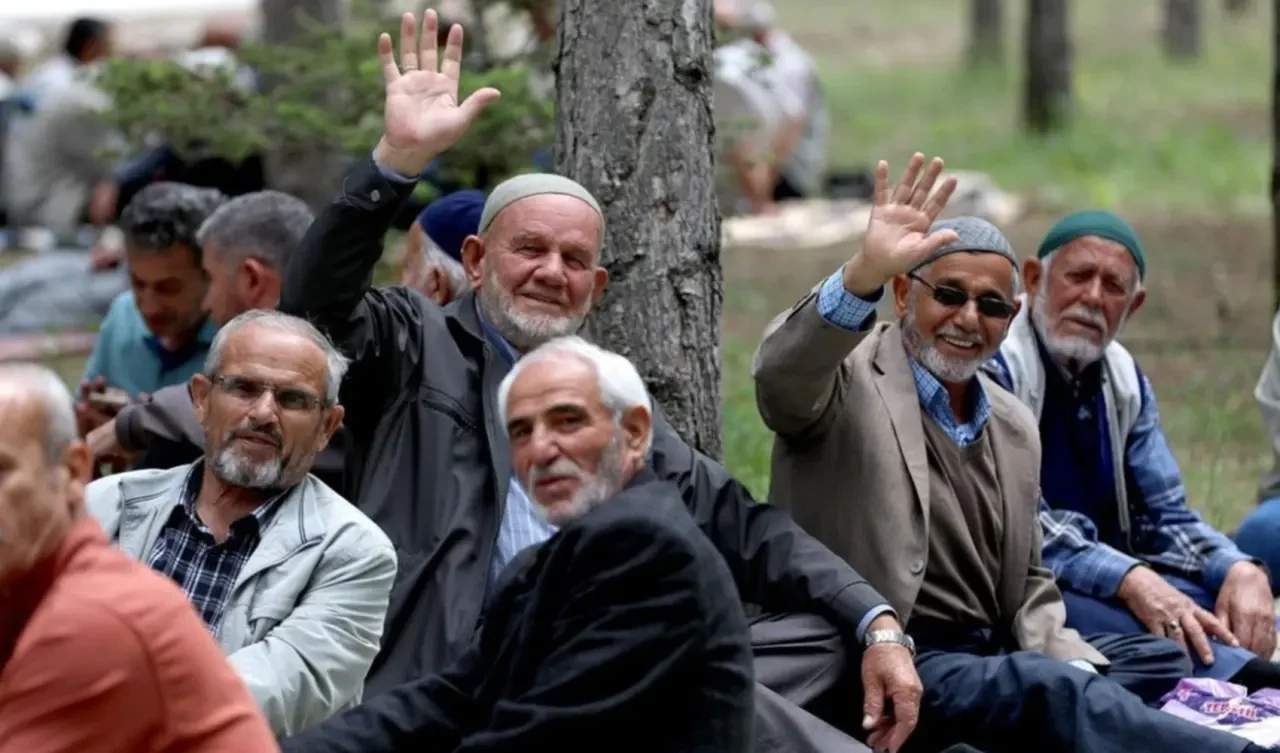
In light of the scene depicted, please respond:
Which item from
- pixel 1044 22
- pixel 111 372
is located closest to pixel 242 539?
pixel 111 372

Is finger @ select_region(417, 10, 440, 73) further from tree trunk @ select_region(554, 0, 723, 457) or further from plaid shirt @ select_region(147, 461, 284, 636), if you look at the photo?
plaid shirt @ select_region(147, 461, 284, 636)

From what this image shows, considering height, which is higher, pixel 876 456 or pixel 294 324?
pixel 294 324

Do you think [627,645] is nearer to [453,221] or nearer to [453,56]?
[453,56]

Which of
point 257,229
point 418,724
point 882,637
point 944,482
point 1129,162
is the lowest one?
point 1129,162

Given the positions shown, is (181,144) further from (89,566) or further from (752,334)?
(89,566)

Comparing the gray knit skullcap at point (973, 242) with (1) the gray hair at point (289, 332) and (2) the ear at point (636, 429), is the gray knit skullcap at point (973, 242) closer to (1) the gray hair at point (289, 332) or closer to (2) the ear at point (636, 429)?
(2) the ear at point (636, 429)

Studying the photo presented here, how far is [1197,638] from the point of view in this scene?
230 inches

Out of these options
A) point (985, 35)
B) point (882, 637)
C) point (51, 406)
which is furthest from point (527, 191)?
point (985, 35)

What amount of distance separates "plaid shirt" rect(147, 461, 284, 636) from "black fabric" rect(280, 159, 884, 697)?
459 mm

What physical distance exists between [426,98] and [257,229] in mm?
1250

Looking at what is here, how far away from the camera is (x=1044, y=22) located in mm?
19453

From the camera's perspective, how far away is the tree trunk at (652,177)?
591 cm

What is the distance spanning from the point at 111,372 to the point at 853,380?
277 centimetres

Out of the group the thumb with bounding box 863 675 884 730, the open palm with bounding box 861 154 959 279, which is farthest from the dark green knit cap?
the thumb with bounding box 863 675 884 730
